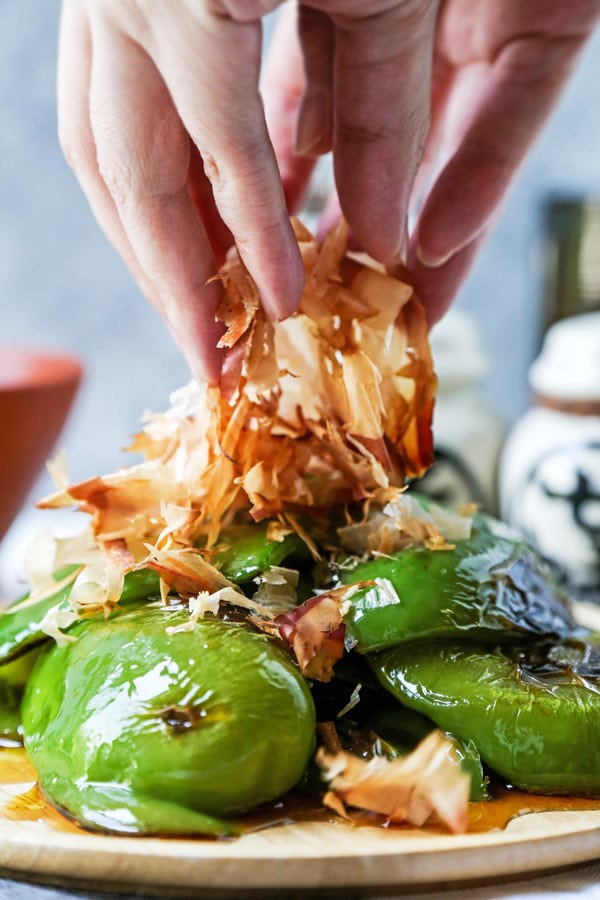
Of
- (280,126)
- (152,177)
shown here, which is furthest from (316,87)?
(152,177)

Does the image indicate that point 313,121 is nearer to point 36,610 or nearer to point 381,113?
point 381,113

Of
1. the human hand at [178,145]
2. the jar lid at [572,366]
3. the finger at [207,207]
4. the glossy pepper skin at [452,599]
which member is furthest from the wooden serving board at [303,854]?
the jar lid at [572,366]

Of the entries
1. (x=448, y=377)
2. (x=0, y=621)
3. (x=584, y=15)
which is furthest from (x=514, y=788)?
(x=448, y=377)

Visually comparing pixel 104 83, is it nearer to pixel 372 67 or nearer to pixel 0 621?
pixel 372 67

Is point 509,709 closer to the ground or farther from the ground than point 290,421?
closer to the ground

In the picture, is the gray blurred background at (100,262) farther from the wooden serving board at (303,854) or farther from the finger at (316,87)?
the wooden serving board at (303,854)

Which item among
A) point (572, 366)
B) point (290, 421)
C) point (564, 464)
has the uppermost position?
point (290, 421)
